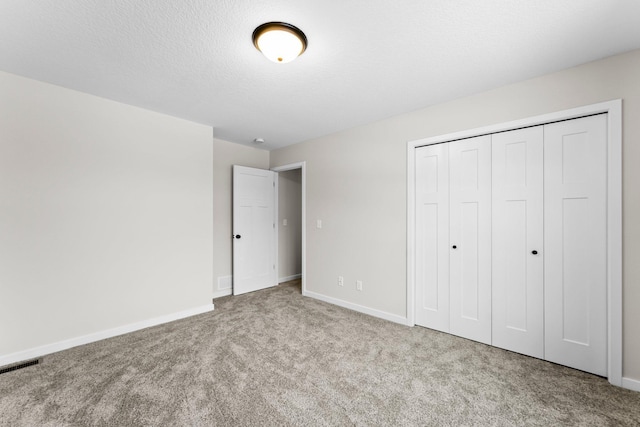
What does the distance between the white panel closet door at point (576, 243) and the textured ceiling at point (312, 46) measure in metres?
0.64

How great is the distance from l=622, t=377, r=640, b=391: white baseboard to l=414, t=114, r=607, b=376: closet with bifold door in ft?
0.38

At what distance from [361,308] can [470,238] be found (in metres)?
1.62

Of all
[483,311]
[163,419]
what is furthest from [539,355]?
[163,419]

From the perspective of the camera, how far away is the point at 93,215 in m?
2.70

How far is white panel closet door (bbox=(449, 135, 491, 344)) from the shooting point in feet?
8.54

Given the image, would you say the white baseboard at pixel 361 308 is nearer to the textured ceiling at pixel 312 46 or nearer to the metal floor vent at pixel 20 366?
the textured ceiling at pixel 312 46

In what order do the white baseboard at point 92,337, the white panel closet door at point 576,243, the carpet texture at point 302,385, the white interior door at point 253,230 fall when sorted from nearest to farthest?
the carpet texture at point 302,385 < the white panel closet door at point 576,243 < the white baseboard at point 92,337 < the white interior door at point 253,230

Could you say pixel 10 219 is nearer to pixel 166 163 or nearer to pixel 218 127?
pixel 166 163

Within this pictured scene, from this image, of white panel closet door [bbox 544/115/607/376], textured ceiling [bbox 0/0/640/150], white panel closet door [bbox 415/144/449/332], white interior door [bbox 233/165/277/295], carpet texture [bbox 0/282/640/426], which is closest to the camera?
textured ceiling [bbox 0/0/640/150]

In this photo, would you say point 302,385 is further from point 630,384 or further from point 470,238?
point 630,384

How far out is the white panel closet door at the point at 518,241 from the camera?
2332 mm

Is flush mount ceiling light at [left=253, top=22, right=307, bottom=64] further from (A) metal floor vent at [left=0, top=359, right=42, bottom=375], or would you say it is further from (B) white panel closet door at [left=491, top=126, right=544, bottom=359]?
(A) metal floor vent at [left=0, top=359, right=42, bottom=375]

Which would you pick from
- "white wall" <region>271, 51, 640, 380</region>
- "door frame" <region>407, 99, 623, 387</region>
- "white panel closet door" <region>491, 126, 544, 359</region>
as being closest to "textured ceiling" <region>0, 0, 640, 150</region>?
"white wall" <region>271, 51, 640, 380</region>

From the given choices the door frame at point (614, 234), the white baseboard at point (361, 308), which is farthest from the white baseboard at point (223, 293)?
the door frame at point (614, 234)
